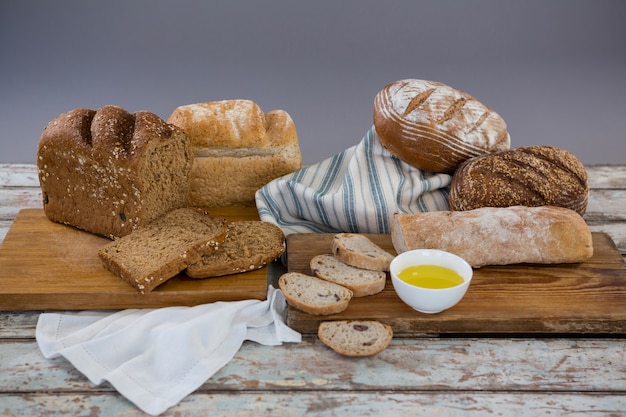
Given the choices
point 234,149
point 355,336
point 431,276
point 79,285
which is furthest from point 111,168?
point 431,276

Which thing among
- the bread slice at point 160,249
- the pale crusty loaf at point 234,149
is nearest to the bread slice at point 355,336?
the bread slice at point 160,249

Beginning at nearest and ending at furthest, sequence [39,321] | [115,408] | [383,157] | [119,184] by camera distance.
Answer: [115,408]
[39,321]
[119,184]
[383,157]

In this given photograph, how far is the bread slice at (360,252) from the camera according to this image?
322cm

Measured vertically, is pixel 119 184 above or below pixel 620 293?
above

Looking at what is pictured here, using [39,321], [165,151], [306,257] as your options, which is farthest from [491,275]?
[39,321]

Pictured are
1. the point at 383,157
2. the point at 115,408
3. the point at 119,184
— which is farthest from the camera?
the point at 383,157

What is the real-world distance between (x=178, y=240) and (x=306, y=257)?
0.64 meters

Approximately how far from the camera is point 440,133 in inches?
151

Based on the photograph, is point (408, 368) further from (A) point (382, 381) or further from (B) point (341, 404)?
(B) point (341, 404)

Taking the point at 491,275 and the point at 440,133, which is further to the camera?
the point at 440,133

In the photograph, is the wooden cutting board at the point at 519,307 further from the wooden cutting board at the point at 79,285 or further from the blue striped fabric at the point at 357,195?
the blue striped fabric at the point at 357,195

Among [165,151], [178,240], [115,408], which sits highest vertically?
[165,151]

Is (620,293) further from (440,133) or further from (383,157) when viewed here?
(383,157)

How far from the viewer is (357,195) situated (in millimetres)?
3906
